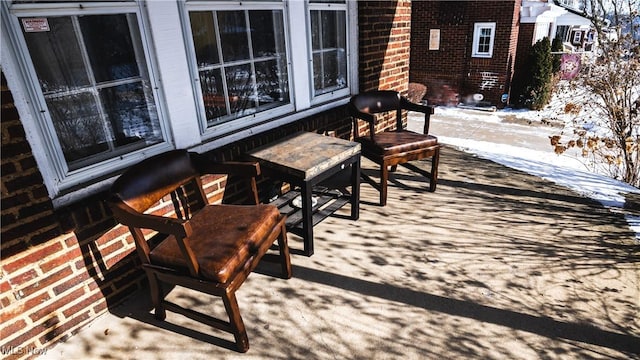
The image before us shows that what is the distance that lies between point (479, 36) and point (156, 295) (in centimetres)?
1337

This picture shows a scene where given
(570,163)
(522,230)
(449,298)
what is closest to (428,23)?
(570,163)

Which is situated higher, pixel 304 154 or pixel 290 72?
pixel 290 72

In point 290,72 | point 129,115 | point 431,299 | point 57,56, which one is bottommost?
point 431,299

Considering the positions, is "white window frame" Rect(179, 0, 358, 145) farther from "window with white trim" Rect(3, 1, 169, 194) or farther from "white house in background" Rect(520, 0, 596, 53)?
"white house in background" Rect(520, 0, 596, 53)

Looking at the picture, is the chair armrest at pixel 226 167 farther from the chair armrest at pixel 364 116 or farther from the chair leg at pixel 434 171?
the chair leg at pixel 434 171

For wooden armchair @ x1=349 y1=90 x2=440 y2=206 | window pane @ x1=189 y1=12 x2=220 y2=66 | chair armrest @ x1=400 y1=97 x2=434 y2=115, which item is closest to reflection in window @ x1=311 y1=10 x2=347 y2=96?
wooden armchair @ x1=349 y1=90 x2=440 y2=206

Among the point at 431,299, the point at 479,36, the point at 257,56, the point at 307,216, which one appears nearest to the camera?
the point at 431,299

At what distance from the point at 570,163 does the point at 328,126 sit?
19.1 ft

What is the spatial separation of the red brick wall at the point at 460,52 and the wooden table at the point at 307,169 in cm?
1150

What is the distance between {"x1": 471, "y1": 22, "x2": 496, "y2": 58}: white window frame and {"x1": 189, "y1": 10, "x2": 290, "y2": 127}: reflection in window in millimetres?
11342

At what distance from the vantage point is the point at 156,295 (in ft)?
6.96

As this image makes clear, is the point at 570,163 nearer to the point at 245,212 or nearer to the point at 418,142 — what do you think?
the point at 418,142

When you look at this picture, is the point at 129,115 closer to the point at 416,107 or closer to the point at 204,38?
the point at 204,38

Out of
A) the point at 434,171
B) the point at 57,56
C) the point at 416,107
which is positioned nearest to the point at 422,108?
the point at 416,107
